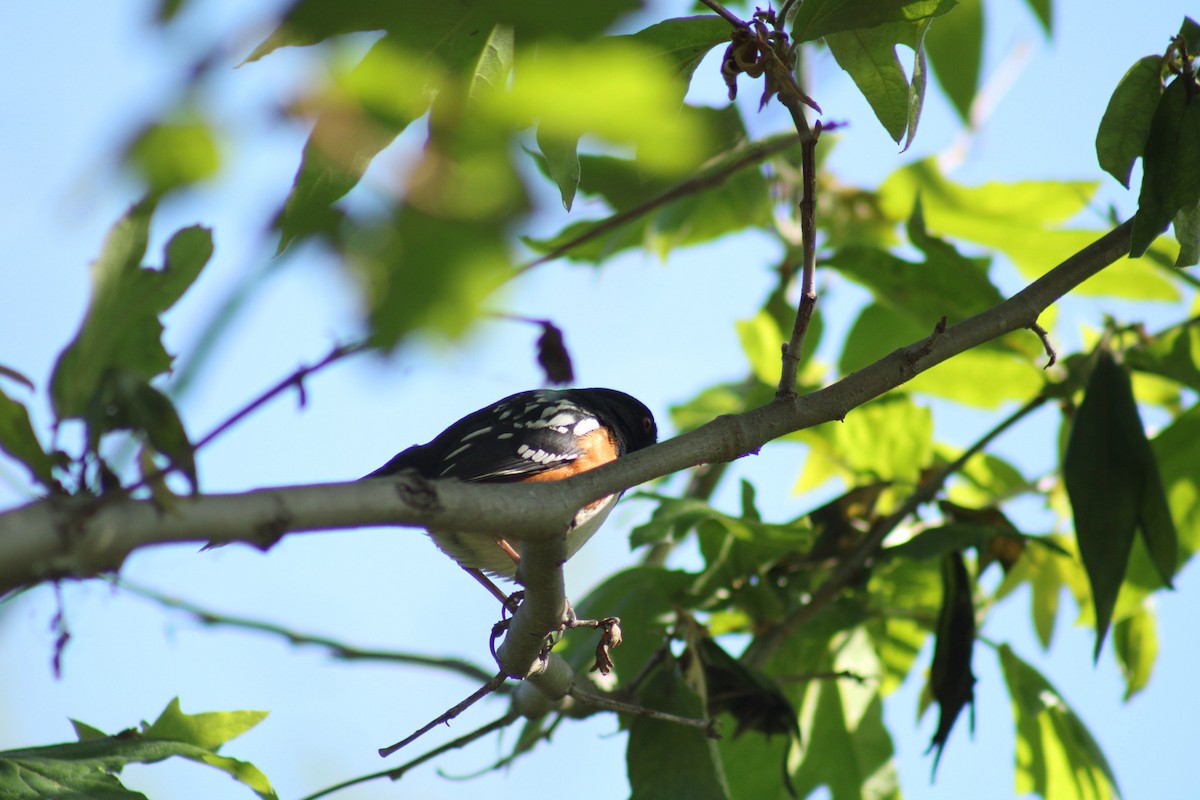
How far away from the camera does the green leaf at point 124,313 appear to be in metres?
0.84

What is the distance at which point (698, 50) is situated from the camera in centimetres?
144

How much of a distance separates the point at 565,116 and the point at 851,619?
2076mm

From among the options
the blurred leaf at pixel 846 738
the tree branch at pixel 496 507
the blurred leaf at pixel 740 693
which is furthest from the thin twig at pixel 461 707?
the blurred leaf at pixel 846 738

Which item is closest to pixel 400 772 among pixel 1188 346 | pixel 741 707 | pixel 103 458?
pixel 741 707

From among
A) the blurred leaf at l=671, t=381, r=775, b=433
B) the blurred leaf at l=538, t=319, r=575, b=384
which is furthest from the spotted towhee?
the blurred leaf at l=671, t=381, r=775, b=433

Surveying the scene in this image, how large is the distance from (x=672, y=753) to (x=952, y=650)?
0.73 metres

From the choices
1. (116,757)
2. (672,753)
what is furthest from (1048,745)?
(116,757)

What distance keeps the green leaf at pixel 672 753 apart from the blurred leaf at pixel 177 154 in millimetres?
1577

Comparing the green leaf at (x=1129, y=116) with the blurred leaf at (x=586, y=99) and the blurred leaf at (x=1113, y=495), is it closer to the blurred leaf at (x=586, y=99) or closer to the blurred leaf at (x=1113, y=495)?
the blurred leaf at (x=1113, y=495)

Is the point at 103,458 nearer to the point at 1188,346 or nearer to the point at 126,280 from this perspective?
the point at 126,280

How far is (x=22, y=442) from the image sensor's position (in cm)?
86

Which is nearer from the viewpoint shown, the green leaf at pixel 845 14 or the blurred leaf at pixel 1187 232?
the green leaf at pixel 845 14

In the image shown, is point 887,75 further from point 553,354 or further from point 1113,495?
point 1113,495

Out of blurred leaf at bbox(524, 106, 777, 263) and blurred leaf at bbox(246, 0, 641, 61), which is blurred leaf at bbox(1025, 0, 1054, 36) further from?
blurred leaf at bbox(246, 0, 641, 61)
